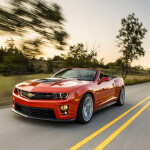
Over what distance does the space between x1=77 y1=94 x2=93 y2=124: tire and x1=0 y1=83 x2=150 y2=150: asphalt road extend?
0.14 metres

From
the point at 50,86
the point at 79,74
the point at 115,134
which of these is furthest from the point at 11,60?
the point at 115,134

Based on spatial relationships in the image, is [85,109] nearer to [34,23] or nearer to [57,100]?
[57,100]

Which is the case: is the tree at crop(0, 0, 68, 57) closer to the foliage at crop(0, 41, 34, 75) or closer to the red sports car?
the foliage at crop(0, 41, 34, 75)

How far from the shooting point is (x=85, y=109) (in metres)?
5.46

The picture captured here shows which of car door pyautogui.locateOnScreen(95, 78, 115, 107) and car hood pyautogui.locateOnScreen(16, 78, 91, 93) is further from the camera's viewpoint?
car door pyautogui.locateOnScreen(95, 78, 115, 107)

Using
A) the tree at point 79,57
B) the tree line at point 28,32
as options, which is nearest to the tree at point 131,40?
the tree at point 79,57

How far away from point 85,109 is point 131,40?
2900cm

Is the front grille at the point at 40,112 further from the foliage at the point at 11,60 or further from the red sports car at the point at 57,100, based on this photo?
the foliage at the point at 11,60

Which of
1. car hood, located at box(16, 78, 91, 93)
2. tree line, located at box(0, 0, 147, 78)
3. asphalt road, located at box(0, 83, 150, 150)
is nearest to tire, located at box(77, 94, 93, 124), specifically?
asphalt road, located at box(0, 83, 150, 150)

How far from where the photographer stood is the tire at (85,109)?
521 cm

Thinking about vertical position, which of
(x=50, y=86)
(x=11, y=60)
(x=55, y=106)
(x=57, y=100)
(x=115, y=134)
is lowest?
(x=115, y=134)

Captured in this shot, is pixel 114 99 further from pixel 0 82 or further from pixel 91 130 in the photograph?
pixel 0 82

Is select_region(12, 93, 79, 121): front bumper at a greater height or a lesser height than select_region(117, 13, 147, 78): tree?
lesser

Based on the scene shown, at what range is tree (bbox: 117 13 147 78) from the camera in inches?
1264
